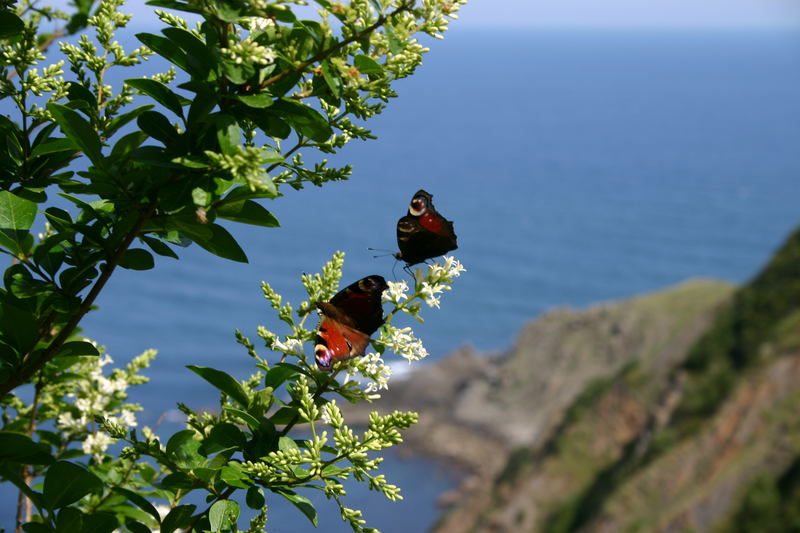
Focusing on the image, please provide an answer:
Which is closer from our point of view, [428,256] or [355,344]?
[355,344]

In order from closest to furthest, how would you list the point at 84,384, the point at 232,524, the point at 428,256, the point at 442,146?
the point at 232,524, the point at 428,256, the point at 84,384, the point at 442,146

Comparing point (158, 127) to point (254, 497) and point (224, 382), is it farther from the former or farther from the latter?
point (254, 497)

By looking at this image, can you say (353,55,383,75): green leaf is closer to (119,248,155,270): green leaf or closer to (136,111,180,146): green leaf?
(136,111,180,146): green leaf

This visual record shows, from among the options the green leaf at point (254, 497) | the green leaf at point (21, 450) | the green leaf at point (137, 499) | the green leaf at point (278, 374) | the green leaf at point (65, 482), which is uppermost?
the green leaf at point (278, 374)

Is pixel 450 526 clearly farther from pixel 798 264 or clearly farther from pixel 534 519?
pixel 798 264

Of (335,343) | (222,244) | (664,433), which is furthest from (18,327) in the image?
(664,433)

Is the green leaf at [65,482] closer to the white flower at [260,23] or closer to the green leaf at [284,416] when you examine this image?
the green leaf at [284,416]

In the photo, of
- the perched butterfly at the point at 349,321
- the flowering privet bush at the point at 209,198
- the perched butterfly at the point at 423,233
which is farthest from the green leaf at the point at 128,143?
the perched butterfly at the point at 423,233

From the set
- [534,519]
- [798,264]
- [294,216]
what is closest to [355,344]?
[534,519]
